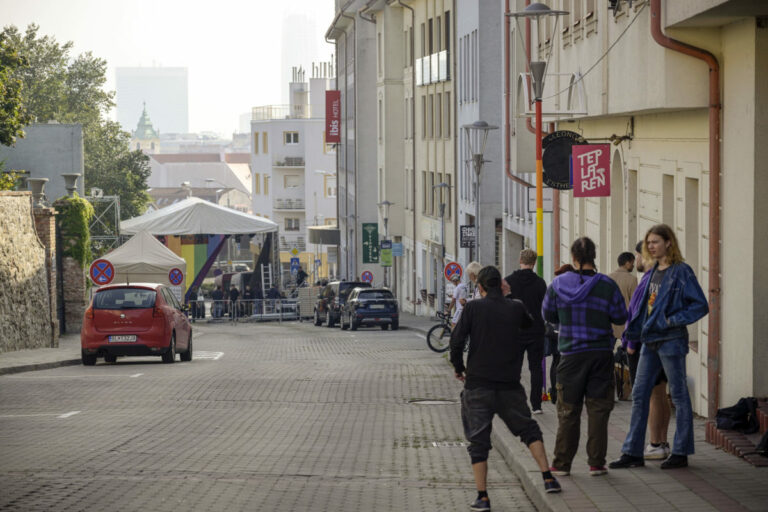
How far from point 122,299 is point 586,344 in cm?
1625

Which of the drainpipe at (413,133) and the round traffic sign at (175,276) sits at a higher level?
the drainpipe at (413,133)

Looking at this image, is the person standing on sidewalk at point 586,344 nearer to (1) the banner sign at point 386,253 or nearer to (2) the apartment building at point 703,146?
(2) the apartment building at point 703,146

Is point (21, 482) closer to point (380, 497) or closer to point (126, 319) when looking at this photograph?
point (380, 497)

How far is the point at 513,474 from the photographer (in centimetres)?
1112

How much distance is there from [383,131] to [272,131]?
6615cm

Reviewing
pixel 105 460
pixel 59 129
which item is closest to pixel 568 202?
pixel 105 460

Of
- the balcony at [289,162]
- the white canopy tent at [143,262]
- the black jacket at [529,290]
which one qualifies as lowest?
the white canopy tent at [143,262]

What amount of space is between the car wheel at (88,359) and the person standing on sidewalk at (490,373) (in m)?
16.5

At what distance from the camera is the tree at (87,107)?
80562 millimetres

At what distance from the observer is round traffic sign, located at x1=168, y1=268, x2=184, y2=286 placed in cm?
4622

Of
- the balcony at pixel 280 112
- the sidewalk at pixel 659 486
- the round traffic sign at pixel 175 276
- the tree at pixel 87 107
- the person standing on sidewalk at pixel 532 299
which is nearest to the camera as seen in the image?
the sidewalk at pixel 659 486

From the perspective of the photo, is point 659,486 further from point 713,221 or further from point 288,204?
point 288,204

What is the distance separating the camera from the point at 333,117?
8356cm

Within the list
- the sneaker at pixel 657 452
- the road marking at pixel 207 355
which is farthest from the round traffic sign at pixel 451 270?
→ the sneaker at pixel 657 452
